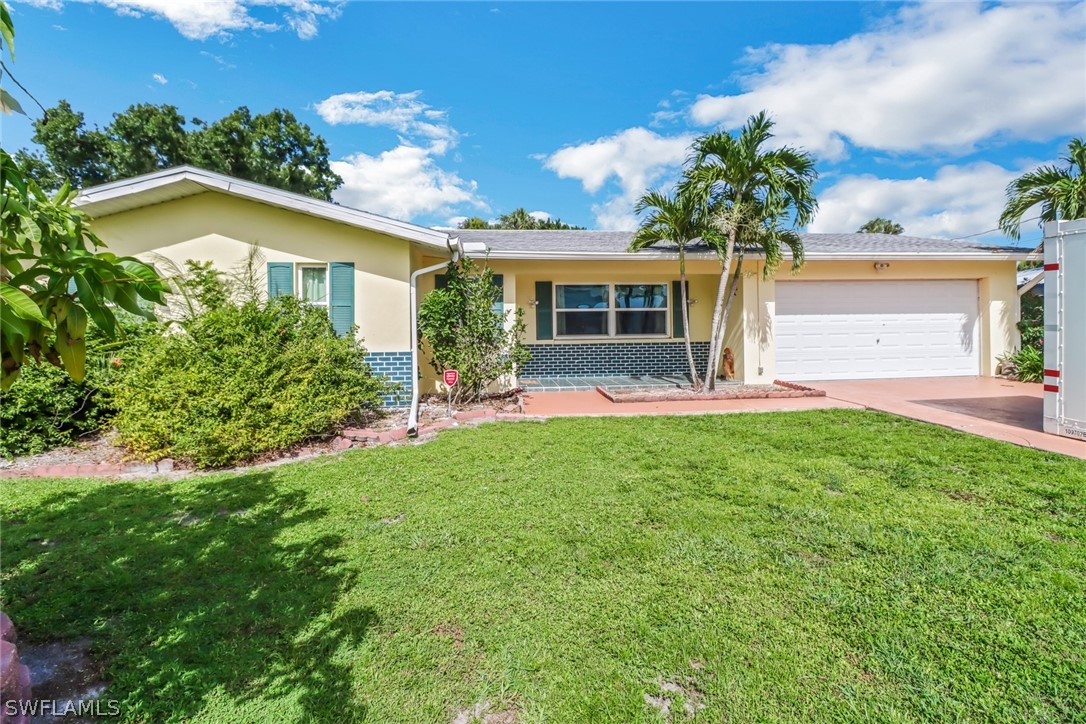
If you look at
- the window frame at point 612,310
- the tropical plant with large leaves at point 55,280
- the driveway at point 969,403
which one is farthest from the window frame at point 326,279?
the driveway at point 969,403

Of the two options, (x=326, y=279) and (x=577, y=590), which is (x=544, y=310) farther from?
(x=577, y=590)

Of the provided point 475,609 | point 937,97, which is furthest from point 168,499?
point 937,97

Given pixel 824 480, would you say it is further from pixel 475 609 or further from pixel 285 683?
pixel 285 683

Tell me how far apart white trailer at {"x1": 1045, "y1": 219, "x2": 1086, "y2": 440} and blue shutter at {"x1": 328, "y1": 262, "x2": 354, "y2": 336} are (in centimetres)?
1032

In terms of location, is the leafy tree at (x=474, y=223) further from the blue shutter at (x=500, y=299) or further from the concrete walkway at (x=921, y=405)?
the concrete walkway at (x=921, y=405)

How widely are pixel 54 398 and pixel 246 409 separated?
2765 millimetres

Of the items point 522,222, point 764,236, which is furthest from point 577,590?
point 522,222

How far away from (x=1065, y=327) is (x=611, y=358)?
822cm

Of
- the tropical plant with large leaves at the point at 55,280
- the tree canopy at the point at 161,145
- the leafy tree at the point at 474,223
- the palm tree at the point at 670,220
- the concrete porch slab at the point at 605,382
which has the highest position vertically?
the tree canopy at the point at 161,145

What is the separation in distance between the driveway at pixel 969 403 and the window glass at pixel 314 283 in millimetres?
10061

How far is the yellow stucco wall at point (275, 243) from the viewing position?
27.4 feet

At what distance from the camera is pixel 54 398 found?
6.09 meters

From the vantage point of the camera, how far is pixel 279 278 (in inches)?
334

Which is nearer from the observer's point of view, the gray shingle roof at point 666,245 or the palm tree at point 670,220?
the palm tree at point 670,220
